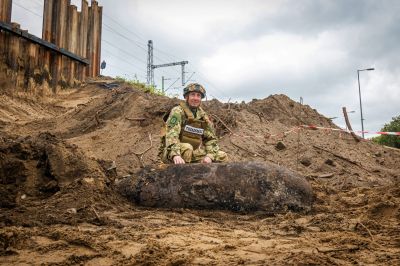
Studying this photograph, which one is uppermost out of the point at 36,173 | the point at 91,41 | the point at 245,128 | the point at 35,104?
the point at 91,41

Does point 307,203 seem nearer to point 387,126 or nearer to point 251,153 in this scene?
point 251,153

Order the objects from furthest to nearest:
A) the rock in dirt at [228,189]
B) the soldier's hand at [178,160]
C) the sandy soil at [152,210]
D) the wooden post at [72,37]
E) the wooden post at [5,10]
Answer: the wooden post at [72,37] → the wooden post at [5,10] → the soldier's hand at [178,160] → the rock in dirt at [228,189] → the sandy soil at [152,210]

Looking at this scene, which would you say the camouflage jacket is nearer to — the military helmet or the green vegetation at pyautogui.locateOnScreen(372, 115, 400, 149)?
the military helmet

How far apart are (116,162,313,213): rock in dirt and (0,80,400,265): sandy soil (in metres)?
0.18

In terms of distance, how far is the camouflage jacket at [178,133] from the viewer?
5.42 m

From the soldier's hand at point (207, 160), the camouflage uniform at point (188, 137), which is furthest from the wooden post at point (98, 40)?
the soldier's hand at point (207, 160)

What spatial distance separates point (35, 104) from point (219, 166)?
856 centimetres

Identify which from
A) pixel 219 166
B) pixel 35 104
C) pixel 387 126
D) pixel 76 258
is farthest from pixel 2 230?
pixel 387 126

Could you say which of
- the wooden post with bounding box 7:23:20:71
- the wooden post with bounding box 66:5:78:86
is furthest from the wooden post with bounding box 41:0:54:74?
the wooden post with bounding box 7:23:20:71

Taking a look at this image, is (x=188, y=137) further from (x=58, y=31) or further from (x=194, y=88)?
(x=58, y=31)

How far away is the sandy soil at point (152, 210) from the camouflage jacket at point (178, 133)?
95 centimetres

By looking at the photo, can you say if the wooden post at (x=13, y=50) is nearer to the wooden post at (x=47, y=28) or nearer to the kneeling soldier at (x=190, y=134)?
the wooden post at (x=47, y=28)

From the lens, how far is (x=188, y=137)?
5859mm

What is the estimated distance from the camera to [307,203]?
479 centimetres
